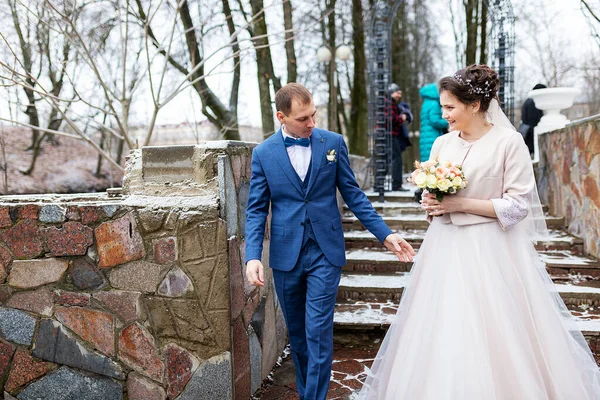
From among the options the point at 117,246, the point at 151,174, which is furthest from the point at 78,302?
the point at 151,174

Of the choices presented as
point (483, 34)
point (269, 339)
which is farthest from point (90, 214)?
point (483, 34)

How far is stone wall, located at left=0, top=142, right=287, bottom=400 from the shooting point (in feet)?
10.3

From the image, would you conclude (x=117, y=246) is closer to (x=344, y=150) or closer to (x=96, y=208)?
(x=96, y=208)

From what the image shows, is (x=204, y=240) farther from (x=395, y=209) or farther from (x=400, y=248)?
(x=395, y=209)

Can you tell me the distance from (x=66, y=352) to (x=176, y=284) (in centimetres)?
83

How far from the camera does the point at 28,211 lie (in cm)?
324

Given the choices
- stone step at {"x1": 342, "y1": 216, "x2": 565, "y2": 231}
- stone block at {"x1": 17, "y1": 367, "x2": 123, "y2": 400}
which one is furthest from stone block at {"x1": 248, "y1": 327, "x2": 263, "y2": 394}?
stone step at {"x1": 342, "y1": 216, "x2": 565, "y2": 231}

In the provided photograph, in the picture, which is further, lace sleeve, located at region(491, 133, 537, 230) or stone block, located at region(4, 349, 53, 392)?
stone block, located at region(4, 349, 53, 392)

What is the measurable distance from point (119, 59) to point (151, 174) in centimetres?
701

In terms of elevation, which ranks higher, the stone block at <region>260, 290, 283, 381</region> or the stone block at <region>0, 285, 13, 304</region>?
the stone block at <region>0, 285, 13, 304</region>

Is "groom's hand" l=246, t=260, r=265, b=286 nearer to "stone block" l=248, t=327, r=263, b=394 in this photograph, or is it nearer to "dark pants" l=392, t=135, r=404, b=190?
"stone block" l=248, t=327, r=263, b=394

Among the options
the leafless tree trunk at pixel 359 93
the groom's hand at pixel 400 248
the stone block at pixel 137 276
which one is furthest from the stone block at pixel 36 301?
the leafless tree trunk at pixel 359 93

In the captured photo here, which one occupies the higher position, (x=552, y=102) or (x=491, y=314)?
(x=552, y=102)

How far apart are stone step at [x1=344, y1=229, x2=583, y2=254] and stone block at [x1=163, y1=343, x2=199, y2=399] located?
3261mm
